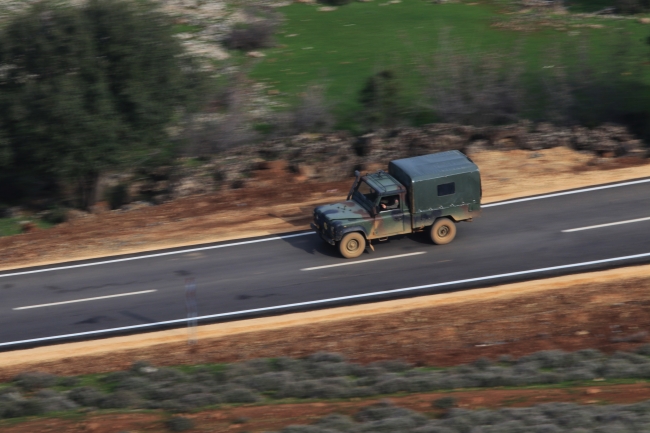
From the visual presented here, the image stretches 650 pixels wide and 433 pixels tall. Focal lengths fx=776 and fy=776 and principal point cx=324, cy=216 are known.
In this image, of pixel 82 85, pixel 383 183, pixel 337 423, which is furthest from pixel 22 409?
pixel 82 85

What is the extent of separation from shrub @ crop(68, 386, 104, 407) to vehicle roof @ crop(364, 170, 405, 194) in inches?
315

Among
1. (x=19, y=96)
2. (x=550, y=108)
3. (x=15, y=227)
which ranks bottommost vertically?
(x=15, y=227)

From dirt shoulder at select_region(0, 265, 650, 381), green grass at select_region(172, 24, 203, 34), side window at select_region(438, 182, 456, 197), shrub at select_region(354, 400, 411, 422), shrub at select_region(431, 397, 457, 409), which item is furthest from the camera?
green grass at select_region(172, 24, 203, 34)

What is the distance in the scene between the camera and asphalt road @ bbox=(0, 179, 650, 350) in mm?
17406

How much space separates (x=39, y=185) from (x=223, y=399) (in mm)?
16989

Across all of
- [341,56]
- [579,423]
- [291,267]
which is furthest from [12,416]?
[341,56]

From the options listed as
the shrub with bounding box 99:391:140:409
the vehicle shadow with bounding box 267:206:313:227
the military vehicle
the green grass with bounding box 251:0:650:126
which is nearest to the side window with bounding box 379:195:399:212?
the military vehicle

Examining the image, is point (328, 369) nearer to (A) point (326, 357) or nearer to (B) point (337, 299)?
(A) point (326, 357)

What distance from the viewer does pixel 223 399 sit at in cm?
1340

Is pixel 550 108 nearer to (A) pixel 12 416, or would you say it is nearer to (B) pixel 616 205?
(B) pixel 616 205

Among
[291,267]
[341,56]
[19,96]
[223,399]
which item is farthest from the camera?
[341,56]

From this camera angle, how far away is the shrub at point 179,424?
39.9 ft

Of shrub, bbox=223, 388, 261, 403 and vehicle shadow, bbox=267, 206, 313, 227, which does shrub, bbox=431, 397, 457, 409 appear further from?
vehicle shadow, bbox=267, 206, 313, 227

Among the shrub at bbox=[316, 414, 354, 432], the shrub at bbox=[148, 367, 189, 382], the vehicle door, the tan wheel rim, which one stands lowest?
the shrub at bbox=[148, 367, 189, 382]
